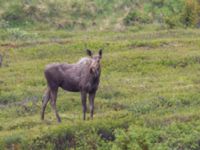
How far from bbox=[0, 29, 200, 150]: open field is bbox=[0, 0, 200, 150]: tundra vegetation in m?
0.03

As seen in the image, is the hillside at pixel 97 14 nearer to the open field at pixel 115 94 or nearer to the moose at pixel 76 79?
the open field at pixel 115 94

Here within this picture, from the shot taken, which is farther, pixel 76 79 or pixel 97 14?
pixel 97 14

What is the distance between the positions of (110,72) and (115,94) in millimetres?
6019

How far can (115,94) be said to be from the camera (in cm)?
2709

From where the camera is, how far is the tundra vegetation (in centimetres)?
1980

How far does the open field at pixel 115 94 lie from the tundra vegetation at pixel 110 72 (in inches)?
1.3

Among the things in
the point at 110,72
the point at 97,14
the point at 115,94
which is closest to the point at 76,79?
the point at 115,94

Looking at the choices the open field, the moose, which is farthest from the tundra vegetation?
the moose

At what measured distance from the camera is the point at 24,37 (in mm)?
45375

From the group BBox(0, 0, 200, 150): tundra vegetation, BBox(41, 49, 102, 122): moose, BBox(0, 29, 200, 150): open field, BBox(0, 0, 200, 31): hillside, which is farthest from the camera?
BBox(0, 0, 200, 31): hillside

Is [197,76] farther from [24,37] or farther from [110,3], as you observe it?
[110,3]

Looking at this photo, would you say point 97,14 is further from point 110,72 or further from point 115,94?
point 115,94

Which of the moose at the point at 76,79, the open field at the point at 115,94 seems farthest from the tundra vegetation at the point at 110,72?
the moose at the point at 76,79

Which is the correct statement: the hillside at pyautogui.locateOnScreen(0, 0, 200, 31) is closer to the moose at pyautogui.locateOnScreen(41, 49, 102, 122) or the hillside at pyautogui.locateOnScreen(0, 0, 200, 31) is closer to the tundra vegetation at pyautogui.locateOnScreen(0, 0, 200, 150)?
the tundra vegetation at pyautogui.locateOnScreen(0, 0, 200, 150)
